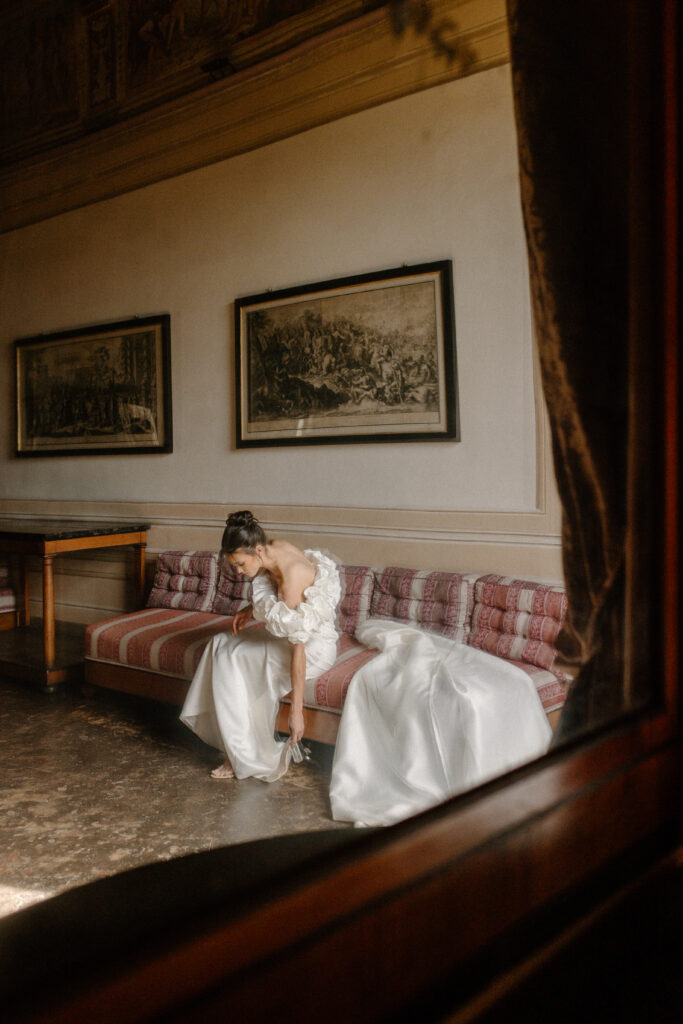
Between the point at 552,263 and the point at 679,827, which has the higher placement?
the point at 552,263

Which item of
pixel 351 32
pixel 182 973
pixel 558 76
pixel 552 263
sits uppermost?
pixel 351 32

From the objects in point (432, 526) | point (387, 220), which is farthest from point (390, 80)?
point (432, 526)

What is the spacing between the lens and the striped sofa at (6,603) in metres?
3.55

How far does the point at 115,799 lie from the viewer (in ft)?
6.10

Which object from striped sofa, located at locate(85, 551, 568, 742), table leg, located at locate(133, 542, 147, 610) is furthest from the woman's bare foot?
table leg, located at locate(133, 542, 147, 610)

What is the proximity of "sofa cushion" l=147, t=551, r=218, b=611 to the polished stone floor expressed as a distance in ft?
1.54

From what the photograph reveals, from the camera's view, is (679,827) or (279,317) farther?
(279,317)

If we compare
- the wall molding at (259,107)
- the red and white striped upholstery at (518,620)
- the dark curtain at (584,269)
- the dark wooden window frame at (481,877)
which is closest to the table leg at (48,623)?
the red and white striped upholstery at (518,620)

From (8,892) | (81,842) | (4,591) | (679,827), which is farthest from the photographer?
(4,591)

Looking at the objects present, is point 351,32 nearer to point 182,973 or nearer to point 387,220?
point 387,220

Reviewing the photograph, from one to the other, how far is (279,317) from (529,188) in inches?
88.9

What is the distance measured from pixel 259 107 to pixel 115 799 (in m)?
2.81

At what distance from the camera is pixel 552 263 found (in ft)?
2.42

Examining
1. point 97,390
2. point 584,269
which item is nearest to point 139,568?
point 97,390
